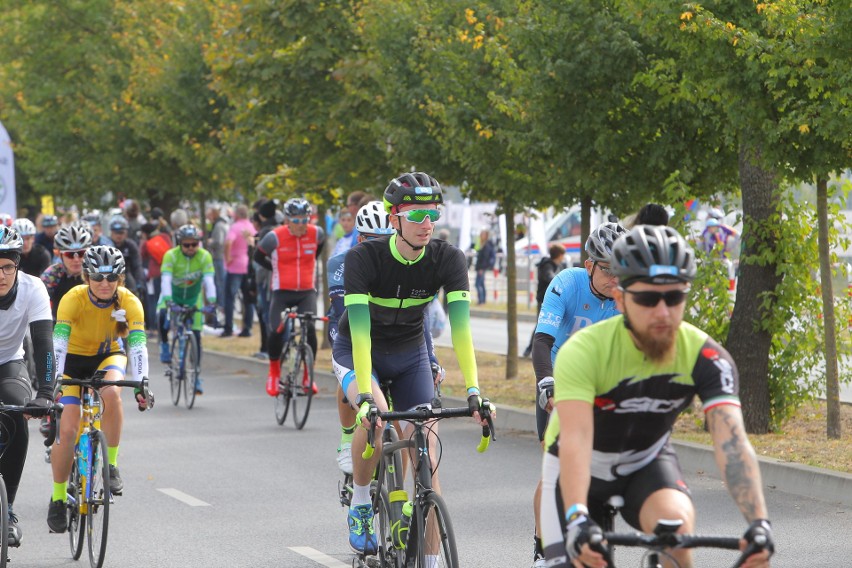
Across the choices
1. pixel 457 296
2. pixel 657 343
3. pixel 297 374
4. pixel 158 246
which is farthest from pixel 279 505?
pixel 158 246

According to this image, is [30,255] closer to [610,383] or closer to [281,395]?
[281,395]

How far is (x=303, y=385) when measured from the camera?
14133 mm

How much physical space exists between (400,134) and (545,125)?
3.76 metres

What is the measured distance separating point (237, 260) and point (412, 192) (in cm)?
1704

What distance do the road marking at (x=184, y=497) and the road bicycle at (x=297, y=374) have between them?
10.4 ft

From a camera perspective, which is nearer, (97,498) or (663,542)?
(663,542)

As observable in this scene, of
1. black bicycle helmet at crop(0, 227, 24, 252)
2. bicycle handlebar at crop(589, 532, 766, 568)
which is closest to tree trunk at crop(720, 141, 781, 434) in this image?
black bicycle helmet at crop(0, 227, 24, 252)

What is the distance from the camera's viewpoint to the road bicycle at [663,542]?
400 centimetres

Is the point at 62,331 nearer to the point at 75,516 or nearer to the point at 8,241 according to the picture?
the point at 8,241

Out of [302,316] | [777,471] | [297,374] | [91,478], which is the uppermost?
[302,316]

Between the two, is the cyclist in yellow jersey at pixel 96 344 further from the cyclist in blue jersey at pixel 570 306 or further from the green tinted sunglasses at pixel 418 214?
the cyclist in blue jersey at pixel 570 306

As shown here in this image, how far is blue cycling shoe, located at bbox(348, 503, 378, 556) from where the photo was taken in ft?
23.8

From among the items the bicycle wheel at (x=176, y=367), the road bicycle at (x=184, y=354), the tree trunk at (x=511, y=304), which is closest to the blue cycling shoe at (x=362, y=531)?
the road bicycle at (x=184, y=354)

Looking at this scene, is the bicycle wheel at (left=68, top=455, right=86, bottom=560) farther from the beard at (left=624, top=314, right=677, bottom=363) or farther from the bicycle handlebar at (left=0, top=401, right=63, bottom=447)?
the beard at (left=624, top=314, right=677, bottom=363)
